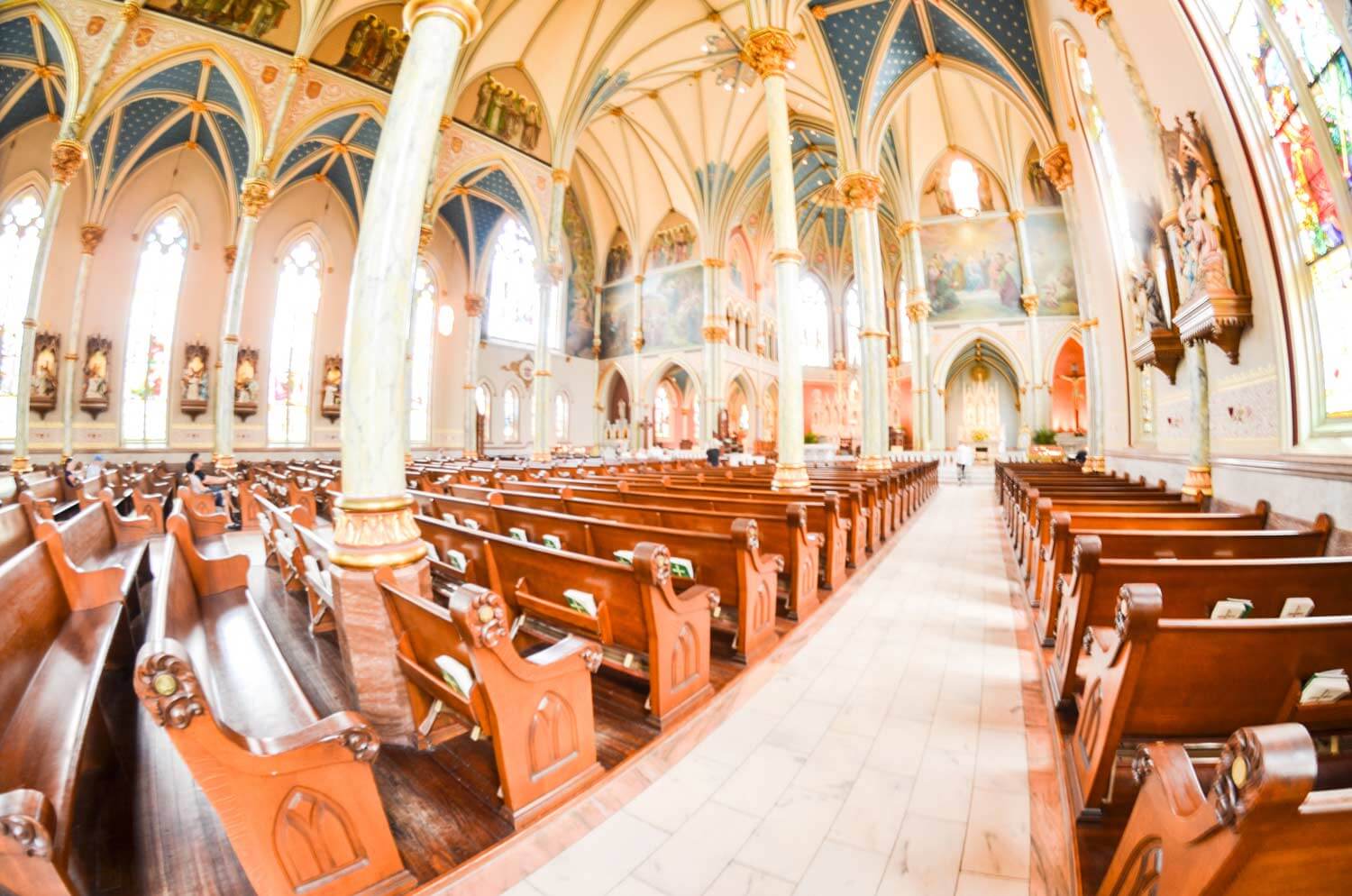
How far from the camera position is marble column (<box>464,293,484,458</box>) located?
2106cm

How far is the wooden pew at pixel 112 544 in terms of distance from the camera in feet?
9.83

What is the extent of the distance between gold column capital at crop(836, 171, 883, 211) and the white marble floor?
10884 millimetres

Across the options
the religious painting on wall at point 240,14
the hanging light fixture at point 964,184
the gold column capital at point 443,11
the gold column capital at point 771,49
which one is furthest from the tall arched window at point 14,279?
the hanging light fixture at point 964,184

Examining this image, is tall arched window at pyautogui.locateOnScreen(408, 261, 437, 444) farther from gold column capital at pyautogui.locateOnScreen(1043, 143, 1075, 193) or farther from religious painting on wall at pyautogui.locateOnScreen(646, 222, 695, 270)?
gold column capital at pyautogui.locateOnScreen(1043, 143, 1075, 193)

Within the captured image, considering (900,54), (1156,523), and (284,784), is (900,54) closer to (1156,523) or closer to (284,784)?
(1156,523)

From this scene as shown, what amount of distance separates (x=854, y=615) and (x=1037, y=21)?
1237 cm

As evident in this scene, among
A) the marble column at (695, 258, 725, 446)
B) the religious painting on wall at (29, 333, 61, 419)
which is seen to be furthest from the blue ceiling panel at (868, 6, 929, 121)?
the religious painting on wall at (29, 333, 61, 419)

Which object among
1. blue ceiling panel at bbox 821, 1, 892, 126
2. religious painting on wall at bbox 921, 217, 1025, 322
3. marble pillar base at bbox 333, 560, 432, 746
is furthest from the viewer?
religious painting on wall at bbox 921, 217, 1025, 322

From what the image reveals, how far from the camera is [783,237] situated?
7609mm

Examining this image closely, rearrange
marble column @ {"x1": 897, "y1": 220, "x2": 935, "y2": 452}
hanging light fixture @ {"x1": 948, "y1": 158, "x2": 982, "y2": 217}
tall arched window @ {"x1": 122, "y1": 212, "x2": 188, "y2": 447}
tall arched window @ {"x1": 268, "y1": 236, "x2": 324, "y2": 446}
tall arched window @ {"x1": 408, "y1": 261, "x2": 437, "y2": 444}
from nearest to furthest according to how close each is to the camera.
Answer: tall arched window @ {"x1": 122, "y1": 212, "x2": 188, "y2": 447} < tall arched window @ {"x1": 268, "y1": 236, "x2": 324, "y2": 446} < marble column @ {"x1": 897, "y1": 220, "x2": 935, "y2": 452} < hanging light fixture @ {"x1": 948, "y1": 158, "x2": 982, "y2": 217} < tall arched window @ {"x1": 408, "y1": 261, "x2": 437, "y2": 444}

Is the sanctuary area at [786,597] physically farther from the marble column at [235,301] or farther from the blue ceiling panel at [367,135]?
the blue ceiling panel at [367,135]

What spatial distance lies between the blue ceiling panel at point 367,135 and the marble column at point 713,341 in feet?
40.4

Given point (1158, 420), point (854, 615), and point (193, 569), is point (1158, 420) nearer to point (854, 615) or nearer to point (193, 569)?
point (854, 615)

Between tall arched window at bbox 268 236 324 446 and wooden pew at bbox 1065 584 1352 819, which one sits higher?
tall arched window at bbox 268 236 324 446
